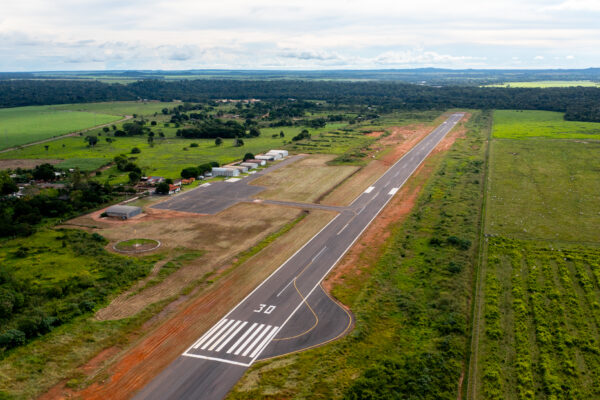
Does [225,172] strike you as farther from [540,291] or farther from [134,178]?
[540,291]

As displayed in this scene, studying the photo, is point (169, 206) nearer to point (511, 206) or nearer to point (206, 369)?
point (206, 369)

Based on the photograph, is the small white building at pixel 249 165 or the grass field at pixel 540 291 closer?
the grass field at pixel 540 291

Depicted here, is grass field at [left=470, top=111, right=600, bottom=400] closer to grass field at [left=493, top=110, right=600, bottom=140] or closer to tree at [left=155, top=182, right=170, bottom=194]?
tree at [left=155, top=182, right=170, bottom=194]

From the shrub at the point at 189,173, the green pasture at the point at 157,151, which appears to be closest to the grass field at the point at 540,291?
the shrub at the point at 189,173

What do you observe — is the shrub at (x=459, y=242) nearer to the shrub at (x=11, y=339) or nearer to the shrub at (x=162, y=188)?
the shrub at (x=11, y=339)

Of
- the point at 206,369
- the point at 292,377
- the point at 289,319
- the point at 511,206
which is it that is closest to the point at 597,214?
the point at 511,206

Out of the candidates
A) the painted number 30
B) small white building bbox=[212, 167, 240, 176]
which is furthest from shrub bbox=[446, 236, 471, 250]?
small white building bbox=[212, 167, 240, 176]

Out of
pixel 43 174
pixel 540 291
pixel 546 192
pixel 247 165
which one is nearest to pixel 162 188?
pixel 247 165
